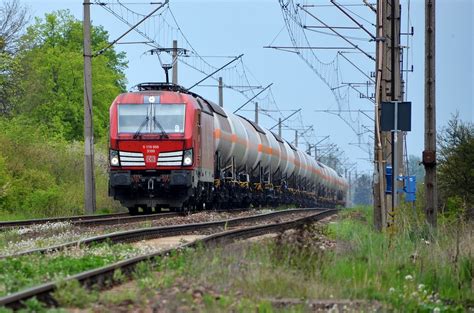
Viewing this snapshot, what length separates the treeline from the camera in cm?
3378

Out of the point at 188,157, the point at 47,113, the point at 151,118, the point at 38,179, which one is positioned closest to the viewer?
the point at 188,157

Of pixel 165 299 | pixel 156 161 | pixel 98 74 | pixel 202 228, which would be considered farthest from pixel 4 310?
pixel 98 74

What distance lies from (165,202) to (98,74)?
48951 mm

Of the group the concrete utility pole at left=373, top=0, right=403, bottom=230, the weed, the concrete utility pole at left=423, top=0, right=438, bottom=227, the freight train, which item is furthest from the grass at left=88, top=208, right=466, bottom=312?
the freight train

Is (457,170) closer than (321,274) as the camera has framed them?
No

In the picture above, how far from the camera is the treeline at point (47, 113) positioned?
111 feet

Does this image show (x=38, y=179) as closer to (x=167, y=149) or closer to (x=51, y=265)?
(x=167, y=149)

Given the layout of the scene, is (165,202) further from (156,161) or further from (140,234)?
(140,234)

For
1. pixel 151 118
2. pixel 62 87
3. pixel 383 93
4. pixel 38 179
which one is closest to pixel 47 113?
pixel 62 87

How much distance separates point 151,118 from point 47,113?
4627cm

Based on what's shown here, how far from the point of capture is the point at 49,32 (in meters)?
81.7

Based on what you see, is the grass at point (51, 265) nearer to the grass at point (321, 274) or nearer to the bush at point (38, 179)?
the grass at point (321, 274)

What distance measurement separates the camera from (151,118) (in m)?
29.0

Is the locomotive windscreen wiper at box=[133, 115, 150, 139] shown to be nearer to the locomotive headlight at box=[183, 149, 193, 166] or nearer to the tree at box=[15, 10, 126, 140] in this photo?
the locomotive headlight at box=[183, 149, 193, 166]
